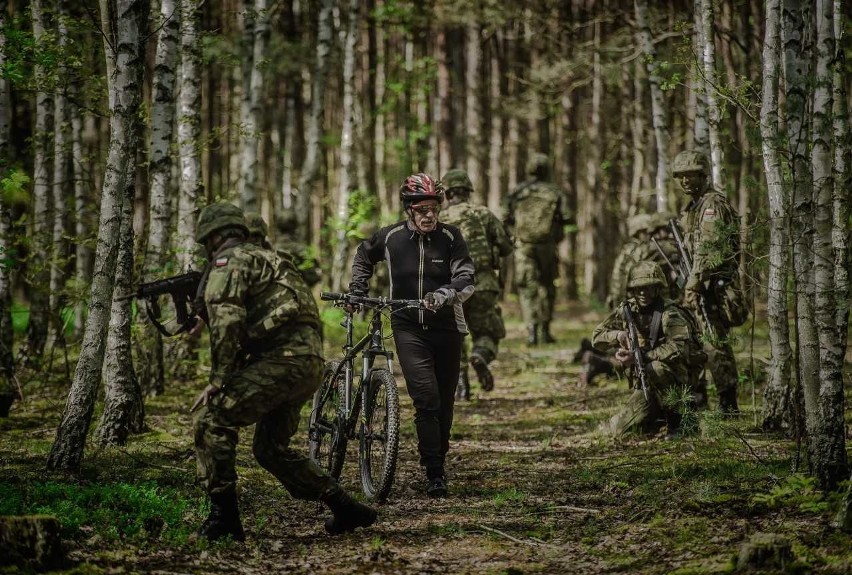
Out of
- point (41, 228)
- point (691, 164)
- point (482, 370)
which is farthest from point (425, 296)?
point (41, 228)

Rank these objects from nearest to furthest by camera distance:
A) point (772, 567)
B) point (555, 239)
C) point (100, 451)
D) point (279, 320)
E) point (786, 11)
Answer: point (772, 567) < point (279, 320) < point (786, 11) < point (100, 451) < point (555, 239)

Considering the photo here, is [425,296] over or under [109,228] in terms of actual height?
under

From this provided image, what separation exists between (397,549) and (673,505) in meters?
1.96

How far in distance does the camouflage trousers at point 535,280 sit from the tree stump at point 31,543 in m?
13.6

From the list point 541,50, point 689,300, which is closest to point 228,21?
point 541,50

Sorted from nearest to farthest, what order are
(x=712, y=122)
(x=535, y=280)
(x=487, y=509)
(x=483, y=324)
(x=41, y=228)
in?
(x=487, y=509), (x=712, y=122), (x=483, y=324), (x=41, y=228), (x=535, y=280)

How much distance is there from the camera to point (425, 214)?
24.9 feet

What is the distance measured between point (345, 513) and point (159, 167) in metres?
5.90

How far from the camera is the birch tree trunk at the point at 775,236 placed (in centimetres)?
696

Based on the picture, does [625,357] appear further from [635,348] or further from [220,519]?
[220,519]

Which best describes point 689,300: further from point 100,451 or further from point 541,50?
point 541,50

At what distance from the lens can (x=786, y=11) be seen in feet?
21.3

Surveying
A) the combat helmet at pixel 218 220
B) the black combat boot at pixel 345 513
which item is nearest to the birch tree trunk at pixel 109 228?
the combat helmet at pixel 218 220

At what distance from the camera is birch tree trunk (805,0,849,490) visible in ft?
19.9
